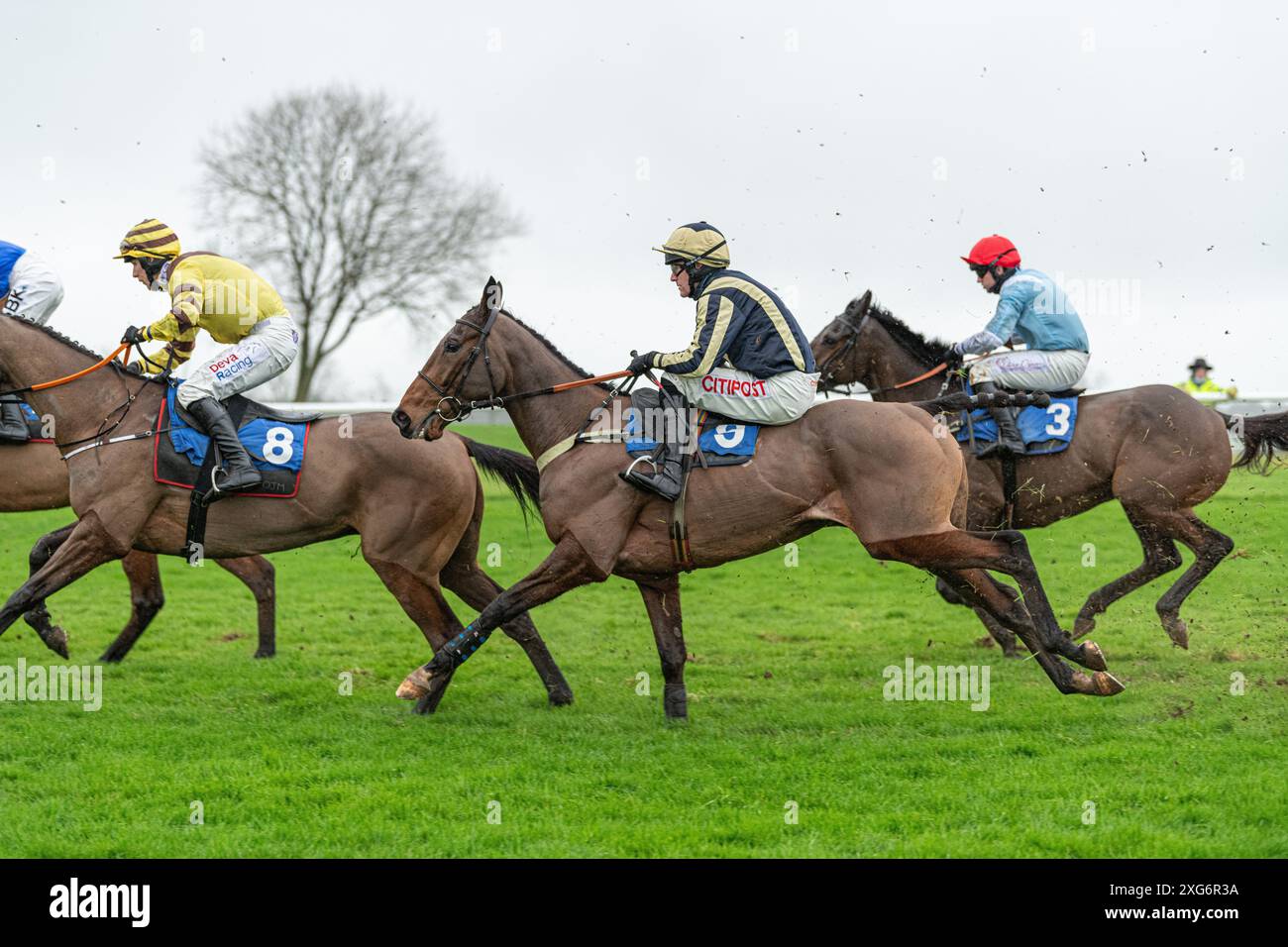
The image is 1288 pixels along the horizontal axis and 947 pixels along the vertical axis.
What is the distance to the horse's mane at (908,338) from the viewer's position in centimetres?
910

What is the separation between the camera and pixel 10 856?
4.84 meters

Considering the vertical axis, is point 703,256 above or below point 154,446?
above

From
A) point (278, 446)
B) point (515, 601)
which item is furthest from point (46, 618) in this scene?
point (515, 601)

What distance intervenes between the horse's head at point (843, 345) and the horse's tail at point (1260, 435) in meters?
2.59

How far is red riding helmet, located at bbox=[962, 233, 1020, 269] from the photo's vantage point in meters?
8.73

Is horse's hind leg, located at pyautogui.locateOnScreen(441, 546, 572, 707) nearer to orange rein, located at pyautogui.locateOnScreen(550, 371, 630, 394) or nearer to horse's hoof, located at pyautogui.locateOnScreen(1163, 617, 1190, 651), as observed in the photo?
orange rein, located at pyautogui.locateOnScreen(550, 371, 630, 394)

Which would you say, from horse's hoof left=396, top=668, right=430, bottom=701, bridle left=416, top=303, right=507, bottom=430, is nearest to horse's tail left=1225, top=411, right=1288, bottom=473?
bridle left=416, top=303, right=507, bottom=430

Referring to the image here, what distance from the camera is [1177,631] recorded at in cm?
877

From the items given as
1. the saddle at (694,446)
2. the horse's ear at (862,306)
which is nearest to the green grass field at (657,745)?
the saddle at (694,446)

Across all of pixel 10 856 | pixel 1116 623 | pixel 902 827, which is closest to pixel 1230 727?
pixel 902 827

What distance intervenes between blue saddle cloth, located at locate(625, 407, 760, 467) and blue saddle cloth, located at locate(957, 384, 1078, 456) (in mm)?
2438

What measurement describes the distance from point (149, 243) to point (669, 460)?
3.23 metres
